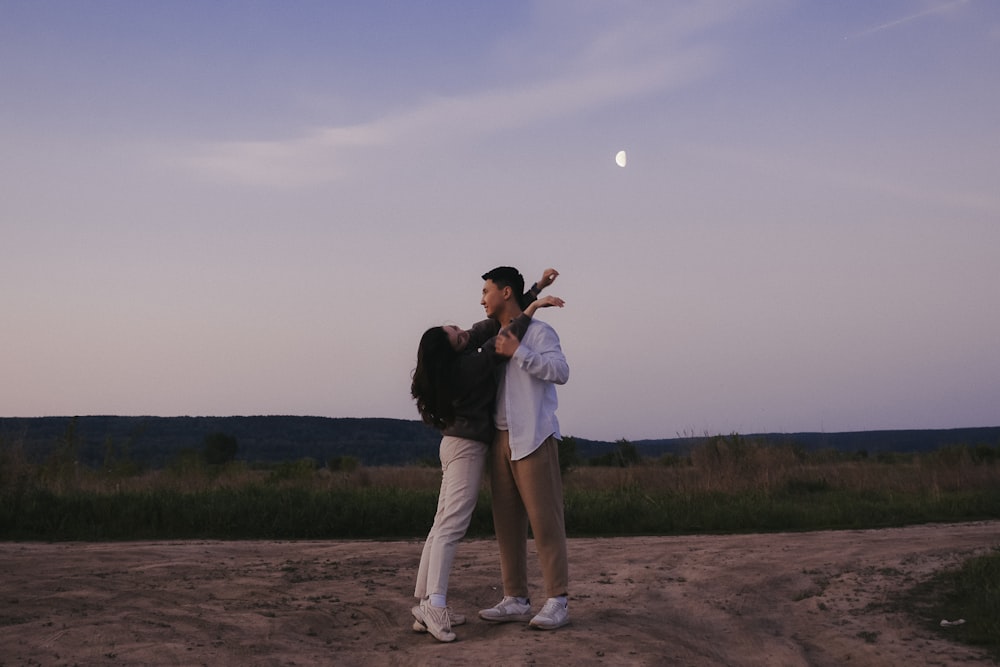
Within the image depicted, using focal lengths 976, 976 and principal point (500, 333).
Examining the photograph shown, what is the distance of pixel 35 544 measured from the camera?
11523 mm

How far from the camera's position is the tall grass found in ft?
42.6

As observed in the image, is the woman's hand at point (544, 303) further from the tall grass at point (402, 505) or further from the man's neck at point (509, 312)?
the tall grass at point (402, 505)

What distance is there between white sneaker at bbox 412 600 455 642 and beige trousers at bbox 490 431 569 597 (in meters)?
0.64

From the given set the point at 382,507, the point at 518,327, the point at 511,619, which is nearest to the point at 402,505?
the point at 382,507

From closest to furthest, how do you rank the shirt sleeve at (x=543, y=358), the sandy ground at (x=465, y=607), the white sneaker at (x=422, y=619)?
the sandy ground at (x=465, y=607)
the shirt sleeve at (x=543, y=358)
the white sneaker at (x=422, y=619)

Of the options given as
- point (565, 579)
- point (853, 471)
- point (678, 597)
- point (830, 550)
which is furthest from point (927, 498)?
point (565, 579)

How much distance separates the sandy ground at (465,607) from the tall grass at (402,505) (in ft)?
7.19

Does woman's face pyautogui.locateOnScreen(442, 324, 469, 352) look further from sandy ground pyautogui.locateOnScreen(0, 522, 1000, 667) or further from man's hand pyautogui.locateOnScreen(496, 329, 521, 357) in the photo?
sandy ground pyautogui.locateOnScreen(0, 522, 1000, 667)

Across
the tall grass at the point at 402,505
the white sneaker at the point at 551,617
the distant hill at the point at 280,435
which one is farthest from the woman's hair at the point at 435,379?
the distant hill at the point at 280,435

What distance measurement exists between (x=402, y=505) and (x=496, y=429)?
26.1 ft

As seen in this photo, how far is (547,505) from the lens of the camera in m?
6.03

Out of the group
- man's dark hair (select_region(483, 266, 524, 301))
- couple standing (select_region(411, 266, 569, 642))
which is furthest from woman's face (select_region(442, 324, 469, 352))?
man's dark hair (select_region(483, 266, 524, 301))

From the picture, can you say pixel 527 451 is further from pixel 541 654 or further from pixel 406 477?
pixel 406 477

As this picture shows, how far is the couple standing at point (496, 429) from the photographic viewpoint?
5.92m
